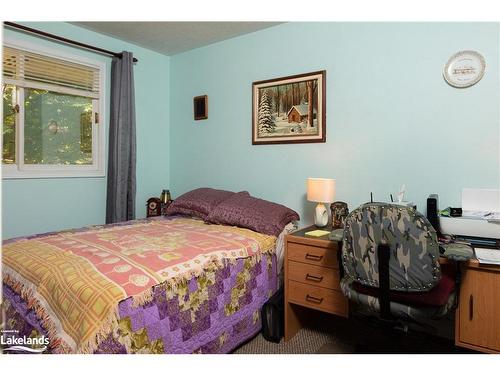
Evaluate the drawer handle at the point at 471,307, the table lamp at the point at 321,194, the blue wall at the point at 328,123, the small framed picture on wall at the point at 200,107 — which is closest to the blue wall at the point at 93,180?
the blue wall at the point at 328,123

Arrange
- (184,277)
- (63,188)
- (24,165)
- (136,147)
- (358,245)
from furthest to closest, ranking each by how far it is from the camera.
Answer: (136,147) → (63,188) → (24,165) → (184,277) → (358,245)

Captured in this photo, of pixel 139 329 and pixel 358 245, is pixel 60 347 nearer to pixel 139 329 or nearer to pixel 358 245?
pixel 139 329

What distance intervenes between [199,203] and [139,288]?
153cm

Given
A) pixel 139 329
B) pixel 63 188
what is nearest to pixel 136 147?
pixel 63 188

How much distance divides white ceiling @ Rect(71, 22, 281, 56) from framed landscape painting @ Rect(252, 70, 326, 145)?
1.75ft

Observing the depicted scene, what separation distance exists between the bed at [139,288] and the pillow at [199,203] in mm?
511

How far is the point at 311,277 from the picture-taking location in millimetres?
2104

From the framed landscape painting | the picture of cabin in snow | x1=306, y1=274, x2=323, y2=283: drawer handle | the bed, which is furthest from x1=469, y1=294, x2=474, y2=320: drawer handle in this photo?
the picture of cabin in snow

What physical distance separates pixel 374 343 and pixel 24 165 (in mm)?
3022

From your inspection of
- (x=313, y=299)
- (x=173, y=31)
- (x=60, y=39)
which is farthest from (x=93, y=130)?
(x=313, y=299)

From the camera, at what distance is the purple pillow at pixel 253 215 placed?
2.53 metres

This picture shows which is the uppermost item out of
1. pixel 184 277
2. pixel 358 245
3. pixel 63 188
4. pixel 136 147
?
pixel 136 147

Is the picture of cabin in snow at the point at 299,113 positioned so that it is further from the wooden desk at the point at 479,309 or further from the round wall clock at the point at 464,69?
the wooden desk at the point at 479,309

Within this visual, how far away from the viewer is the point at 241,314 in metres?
2.08
